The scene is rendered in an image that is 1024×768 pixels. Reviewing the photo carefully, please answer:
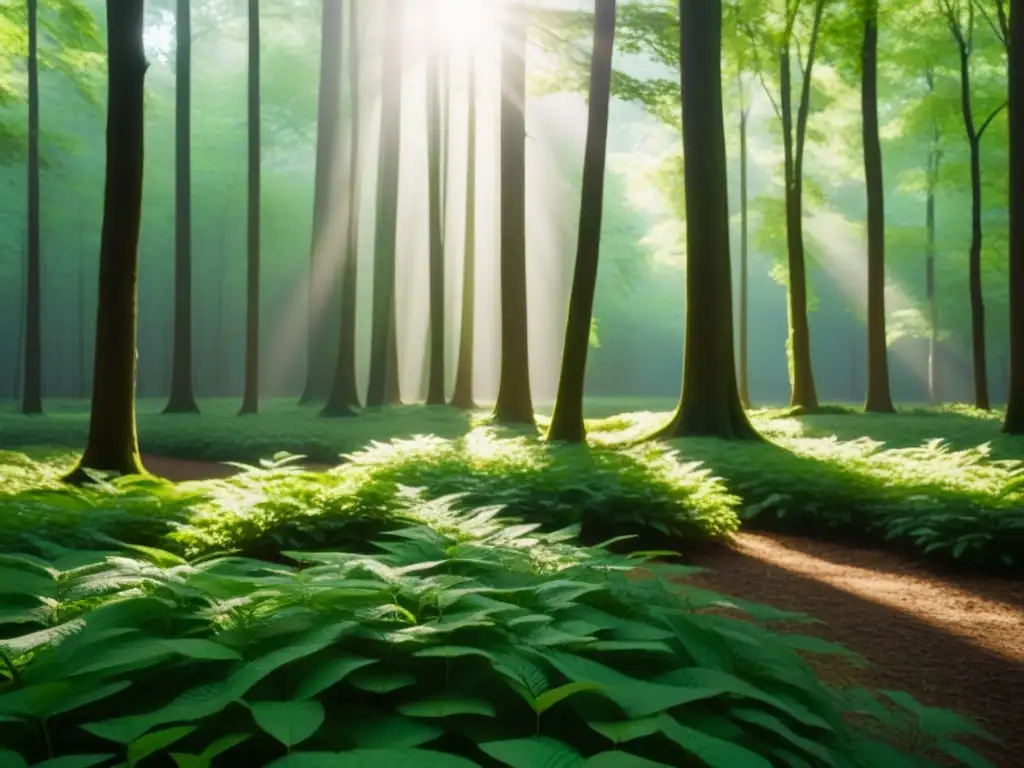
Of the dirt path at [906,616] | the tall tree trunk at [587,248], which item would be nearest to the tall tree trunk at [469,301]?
the tall tree trunk at [587,248]

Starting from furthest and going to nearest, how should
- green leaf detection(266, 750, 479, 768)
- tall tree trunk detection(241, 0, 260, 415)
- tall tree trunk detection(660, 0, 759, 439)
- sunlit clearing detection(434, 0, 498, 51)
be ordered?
tall tree trunk detection(241, 0, 260, 415) < sunlit clearing detection(434, 0, 498, 51) < tall tree trunk detection(660, 0, 759, 439) < green leaf detection(266, 750, 479, 768)

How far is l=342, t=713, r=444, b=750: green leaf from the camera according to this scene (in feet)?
5.87

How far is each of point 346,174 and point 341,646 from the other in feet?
72.0

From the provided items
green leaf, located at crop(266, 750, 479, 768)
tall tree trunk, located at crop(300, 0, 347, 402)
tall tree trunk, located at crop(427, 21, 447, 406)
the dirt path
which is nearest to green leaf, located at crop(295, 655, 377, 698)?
green leaf, located at crop(266, 750, 479, 768)

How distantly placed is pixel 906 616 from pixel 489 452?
4.74 metres

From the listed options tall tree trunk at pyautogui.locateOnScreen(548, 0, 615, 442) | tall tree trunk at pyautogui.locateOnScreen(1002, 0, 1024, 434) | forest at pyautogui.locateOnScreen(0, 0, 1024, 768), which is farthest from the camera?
tall tree trunk at pyautogui.locateOnScreen(1002, 0, 1024, 434)

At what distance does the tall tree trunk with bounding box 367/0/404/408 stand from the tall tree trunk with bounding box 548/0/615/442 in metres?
10.2

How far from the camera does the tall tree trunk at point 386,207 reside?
21.6 metres

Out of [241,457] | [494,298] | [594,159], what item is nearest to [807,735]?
[594,159]

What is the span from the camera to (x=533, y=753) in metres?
1.70

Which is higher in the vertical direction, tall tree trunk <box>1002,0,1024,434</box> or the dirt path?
tall tree trunk <box>1002,0,1024,434</box>

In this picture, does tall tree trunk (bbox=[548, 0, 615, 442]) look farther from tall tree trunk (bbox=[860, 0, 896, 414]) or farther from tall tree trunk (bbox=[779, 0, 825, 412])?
tall tree trunk (bbox=[860, 0, 896, 414])

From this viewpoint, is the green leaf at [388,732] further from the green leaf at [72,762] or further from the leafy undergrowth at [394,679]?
the green leaf at [72,762]

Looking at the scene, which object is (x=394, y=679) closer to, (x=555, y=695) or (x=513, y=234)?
(x=555, y=695)
